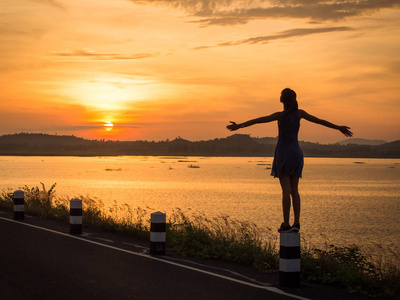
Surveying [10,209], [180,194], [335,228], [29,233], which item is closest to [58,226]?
[29,233]

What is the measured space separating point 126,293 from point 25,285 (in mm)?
1543

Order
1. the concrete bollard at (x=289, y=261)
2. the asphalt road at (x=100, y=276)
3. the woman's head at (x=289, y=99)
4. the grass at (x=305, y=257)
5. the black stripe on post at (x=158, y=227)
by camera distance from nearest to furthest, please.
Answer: the asphalt road at (x=100, y=276), the concrete bollard at (x=289, y=261), the grass at (x=305, y=257), the woman's head at (x=289, y=99), the black stripe on post at (x=158, y=227)

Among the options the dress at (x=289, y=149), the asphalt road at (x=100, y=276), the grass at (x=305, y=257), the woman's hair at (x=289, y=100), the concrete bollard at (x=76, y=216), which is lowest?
the asphalt road at (x=100, y=276)

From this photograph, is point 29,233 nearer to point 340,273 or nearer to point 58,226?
point 58,226

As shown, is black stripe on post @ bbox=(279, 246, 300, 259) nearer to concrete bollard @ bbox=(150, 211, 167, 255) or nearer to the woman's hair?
the woman's hair

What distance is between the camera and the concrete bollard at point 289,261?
7.89 m

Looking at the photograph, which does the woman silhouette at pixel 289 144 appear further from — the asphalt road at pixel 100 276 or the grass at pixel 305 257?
the asphalt road at pixel 100 276

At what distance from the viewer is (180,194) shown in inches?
2349

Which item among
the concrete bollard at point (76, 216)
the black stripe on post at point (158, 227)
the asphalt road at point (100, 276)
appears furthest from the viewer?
the concrete bollard at point (76, 216)

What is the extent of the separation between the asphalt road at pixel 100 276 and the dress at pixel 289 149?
2.03m

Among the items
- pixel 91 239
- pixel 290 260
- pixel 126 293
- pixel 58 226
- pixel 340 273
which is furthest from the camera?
pixel 58 226

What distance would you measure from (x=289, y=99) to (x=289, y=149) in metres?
0.84

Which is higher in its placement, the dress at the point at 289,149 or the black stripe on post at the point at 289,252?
the dress at the point at 289,149

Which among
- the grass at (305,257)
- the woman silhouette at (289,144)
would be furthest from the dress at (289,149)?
the grass at (305,257)
